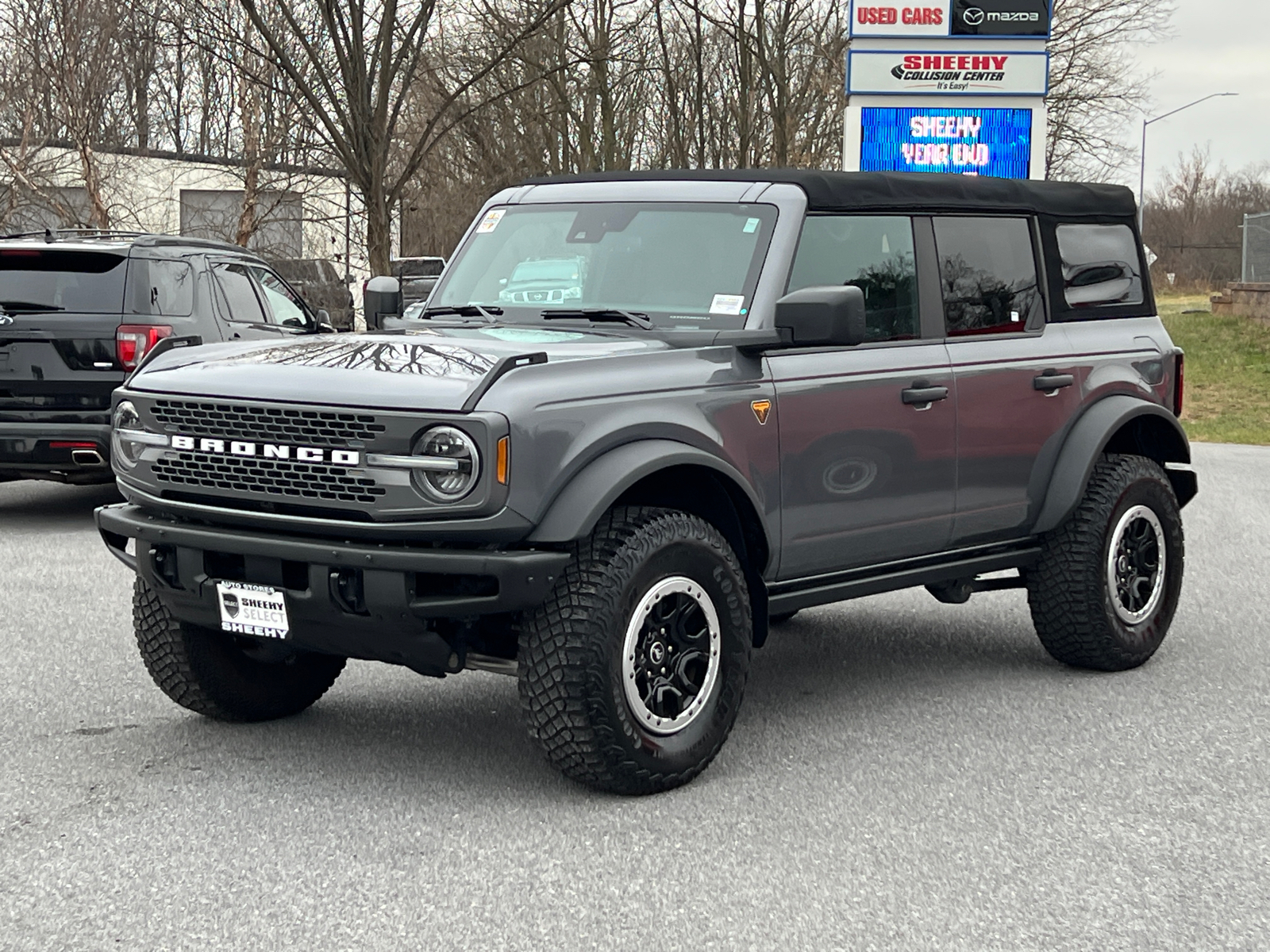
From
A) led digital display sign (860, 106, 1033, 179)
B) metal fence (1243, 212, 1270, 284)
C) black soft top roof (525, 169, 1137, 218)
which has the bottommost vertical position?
black soft top roof (525, 169, 1137, 218)

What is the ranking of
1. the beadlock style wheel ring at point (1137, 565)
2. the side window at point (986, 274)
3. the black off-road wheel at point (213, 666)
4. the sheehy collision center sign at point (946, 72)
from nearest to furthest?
the black off-road wheel at point (213, 666)
the side window at point (986, 274)
the beadlock style wheel ring at point (1137, 565)
the sheehy collision center sign at point (946, 72)

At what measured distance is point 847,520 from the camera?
20.2ft

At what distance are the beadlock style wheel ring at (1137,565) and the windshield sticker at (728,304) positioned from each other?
6.82 ft

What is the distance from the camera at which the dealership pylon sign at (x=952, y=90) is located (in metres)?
23.5

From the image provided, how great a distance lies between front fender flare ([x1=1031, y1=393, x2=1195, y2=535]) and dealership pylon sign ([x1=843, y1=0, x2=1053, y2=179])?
16.5m

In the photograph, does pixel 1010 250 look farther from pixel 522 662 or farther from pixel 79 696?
pixel 79 696

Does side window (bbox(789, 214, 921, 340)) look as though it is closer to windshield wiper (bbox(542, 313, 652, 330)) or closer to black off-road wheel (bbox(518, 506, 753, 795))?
windshield wiper (bbox(542, 313, 652, 330))

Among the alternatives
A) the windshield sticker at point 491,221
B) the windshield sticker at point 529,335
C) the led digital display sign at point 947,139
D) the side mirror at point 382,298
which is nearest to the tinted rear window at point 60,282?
the side mirror at point 382,298

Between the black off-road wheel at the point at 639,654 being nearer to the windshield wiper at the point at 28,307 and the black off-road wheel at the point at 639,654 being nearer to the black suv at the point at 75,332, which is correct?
the black suv at the point at 75,332

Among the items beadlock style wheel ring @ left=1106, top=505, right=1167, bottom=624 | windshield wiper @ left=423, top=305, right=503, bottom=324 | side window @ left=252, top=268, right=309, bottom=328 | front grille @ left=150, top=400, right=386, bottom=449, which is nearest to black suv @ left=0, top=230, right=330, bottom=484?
side window @ left=252, top=268, right=309, bottom=328

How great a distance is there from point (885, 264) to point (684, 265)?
81 cm

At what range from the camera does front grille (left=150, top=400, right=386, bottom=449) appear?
501 centimetres

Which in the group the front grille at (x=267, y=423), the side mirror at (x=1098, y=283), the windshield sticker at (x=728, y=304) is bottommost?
the front grille at (x=267, y=423)

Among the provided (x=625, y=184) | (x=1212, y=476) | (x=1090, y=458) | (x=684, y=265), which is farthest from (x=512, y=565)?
(x=1212, y=476)
